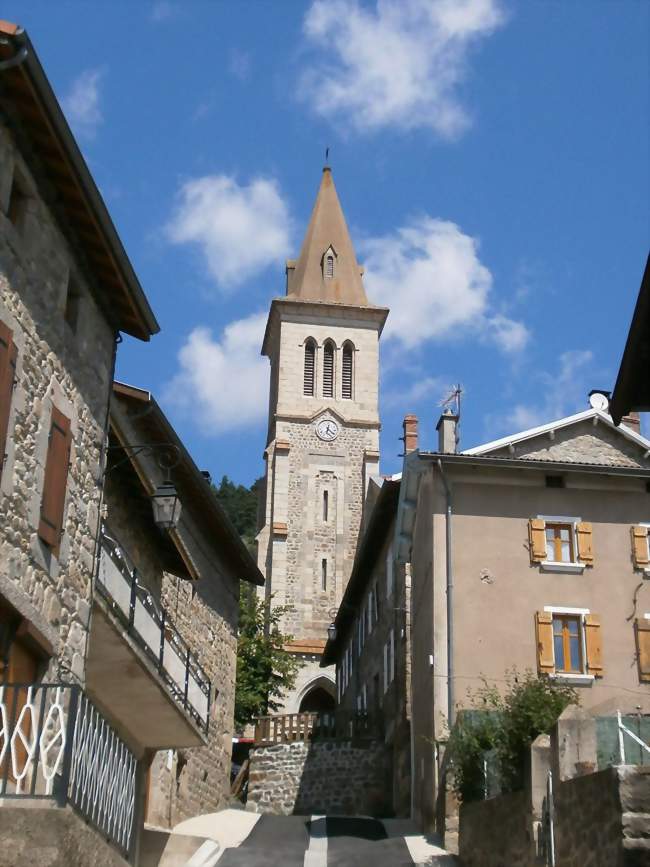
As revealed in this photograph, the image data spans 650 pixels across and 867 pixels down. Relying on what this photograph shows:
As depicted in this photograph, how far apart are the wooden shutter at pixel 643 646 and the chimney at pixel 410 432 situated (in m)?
15.7

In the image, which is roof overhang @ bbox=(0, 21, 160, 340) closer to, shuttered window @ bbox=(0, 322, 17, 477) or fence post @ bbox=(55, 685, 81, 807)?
shuttered window @ bbox=(0, 322, 17, 477)

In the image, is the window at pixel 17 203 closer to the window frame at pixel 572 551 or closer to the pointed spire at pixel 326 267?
the window frame at pixel 572 551

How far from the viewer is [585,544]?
23.5 metres

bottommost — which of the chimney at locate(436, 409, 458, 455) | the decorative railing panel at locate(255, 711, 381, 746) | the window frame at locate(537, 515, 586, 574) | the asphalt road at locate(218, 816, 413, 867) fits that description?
the asphalt road at locate(218, 816, 413, 867)

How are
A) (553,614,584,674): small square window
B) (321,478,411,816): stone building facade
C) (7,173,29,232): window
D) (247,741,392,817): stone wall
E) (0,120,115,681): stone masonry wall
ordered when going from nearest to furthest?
1. (0,120,115,681): stone masonry wall
2. (7,173,29,232): window
3. (553,614,584,674): small square window
4. (321,478,411,816): stone building facade
5. (247,741,392,817): stone wall

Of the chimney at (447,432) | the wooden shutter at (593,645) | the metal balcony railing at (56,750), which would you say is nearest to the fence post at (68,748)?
the metal balcony railing at (56,750)

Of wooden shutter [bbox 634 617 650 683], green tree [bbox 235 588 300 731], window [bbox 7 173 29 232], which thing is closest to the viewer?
window [bbox 7 173 29 232]

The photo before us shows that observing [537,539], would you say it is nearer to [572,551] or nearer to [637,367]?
[572,551]

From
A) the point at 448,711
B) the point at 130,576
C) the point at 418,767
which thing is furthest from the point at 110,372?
the point at 418,767

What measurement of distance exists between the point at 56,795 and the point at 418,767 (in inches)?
665

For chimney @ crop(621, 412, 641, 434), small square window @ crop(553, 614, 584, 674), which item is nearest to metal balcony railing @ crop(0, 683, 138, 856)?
small square window @ crop(553, 614, 584, 674)

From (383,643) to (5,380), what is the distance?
22630mm

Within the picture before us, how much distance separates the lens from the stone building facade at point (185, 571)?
17.2m

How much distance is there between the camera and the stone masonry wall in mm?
10055
